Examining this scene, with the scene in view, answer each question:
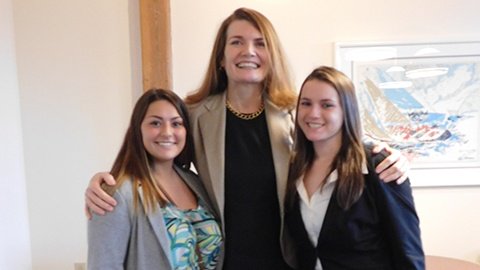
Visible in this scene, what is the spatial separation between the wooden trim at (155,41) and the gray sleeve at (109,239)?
1341 millimetres

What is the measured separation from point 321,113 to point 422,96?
1557 mm

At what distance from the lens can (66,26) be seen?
2.46 m

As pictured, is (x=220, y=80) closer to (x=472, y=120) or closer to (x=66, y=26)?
(x=66, y=26)

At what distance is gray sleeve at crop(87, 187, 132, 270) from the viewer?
116cm

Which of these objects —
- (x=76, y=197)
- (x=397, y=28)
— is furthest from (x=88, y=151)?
(x=397, y=28)

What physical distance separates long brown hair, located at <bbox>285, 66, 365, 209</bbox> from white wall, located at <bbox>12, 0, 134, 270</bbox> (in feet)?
4.73

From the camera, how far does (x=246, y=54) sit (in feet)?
4.81

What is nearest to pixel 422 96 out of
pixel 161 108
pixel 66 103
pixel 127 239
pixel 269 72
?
pixel 269 72

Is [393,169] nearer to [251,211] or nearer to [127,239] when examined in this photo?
[251,211]

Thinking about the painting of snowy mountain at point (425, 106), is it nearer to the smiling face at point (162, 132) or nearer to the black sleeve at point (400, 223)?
the black sleeve at point (400, 223)

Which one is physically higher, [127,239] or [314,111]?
[314,111]

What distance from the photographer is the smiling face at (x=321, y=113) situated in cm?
130

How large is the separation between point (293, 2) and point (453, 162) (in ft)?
4.76

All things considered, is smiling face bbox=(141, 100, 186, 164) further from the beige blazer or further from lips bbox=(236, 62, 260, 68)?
lips bbox=(236, 62, 260, 68)
